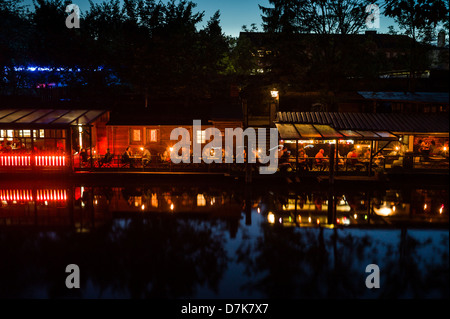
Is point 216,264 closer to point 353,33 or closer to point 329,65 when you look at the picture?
point 329,65

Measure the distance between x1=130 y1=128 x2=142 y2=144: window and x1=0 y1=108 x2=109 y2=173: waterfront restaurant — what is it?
2.23m

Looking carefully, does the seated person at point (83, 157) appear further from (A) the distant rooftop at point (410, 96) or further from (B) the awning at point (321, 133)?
(A) the distant rooftop at point (410, 96)

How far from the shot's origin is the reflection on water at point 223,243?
9.20m

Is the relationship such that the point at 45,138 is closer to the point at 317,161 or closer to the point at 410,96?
the point at 317,161

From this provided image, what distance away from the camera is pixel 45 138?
21000 millimetres

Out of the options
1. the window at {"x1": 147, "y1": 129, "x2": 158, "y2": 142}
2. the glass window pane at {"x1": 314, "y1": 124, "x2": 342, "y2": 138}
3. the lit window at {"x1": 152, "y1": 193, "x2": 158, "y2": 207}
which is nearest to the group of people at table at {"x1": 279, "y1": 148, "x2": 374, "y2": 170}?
the glass window pane at {"x1": 314, "y1": 124, "x2": 342, "y2": 138}

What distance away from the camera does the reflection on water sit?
9.20m

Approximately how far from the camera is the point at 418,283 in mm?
9406

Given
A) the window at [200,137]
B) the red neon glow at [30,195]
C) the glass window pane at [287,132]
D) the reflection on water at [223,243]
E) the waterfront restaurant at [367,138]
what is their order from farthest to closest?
the window at [200,137]
the waterfront restaurant at [367,138]
the glass window pane at [287,132]
the red neon glow at [30,195]
the reflection on water at [223,243]

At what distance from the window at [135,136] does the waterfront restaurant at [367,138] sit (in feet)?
30.5

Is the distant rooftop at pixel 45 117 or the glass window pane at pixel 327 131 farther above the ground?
the distant rooftop at pixel 45 117

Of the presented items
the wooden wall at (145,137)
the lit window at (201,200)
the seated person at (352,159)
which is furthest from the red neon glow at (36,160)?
the seated person at (352,159)

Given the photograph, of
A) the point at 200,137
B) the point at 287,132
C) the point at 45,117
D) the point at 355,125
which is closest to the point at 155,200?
the point at 287,132
